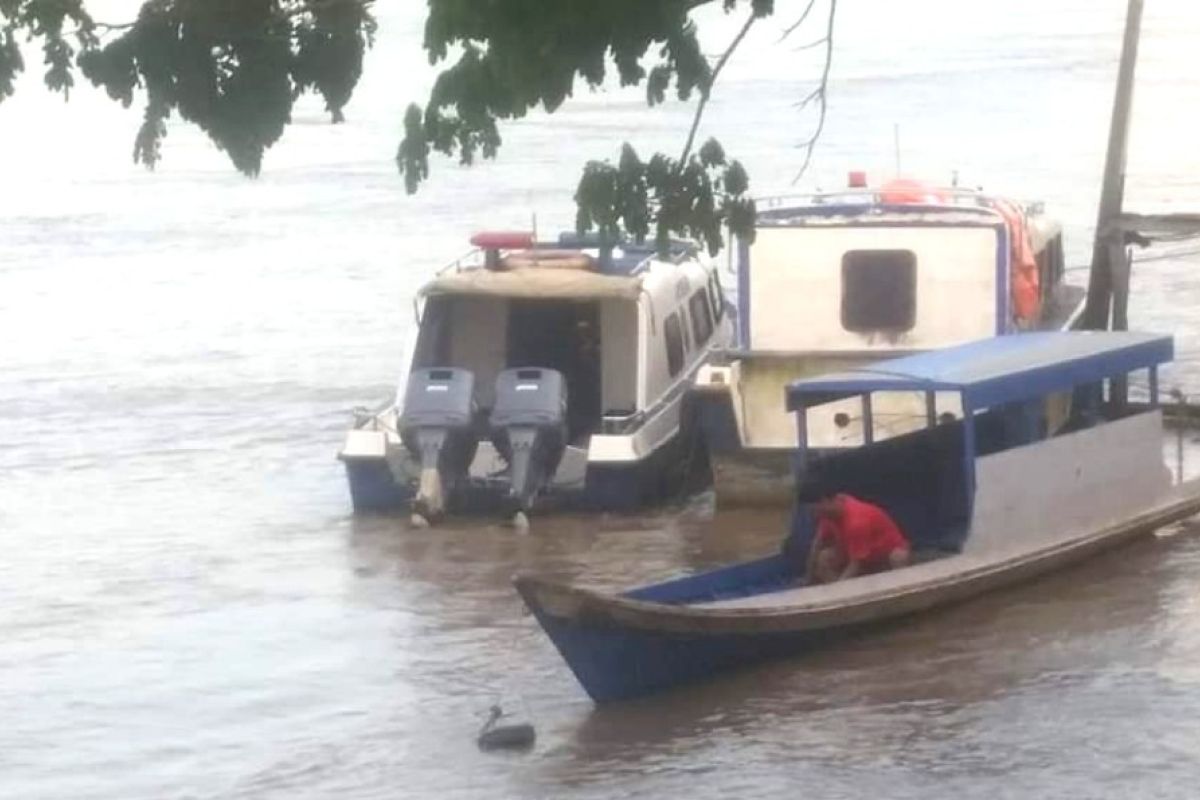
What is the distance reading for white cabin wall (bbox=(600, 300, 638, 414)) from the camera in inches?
867

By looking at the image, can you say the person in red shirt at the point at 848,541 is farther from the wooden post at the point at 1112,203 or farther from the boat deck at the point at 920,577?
the wooden post at the point at 1112,203

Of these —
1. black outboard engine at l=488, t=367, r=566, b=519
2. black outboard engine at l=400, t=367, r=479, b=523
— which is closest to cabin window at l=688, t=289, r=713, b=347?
black outboard engine at l=488, t=367, r=566, b=519

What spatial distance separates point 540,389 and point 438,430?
0.75 meters

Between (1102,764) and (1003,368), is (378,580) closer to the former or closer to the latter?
(1003,368)

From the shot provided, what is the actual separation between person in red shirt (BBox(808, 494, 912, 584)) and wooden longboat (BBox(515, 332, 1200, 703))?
6.9 inches

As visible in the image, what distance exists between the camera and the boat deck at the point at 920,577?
15922 millimetres

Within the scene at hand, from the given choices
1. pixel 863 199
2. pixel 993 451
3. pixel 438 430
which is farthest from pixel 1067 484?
pixel 863 199

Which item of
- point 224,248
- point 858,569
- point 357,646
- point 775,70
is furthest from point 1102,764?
point 775,70

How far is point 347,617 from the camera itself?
18625 mm

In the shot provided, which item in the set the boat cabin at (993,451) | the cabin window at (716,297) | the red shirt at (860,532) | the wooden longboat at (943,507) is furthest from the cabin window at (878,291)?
the red shirt at (860,532)

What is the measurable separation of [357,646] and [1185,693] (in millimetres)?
4880

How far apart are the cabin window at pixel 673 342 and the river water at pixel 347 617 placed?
1.40 meters

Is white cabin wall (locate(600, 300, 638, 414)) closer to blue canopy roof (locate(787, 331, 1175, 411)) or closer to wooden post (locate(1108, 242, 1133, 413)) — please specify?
blue canopy roof (locate(787, 331, 1175, 411))

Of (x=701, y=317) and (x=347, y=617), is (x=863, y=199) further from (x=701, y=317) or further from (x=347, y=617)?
(x=347, y=617)
